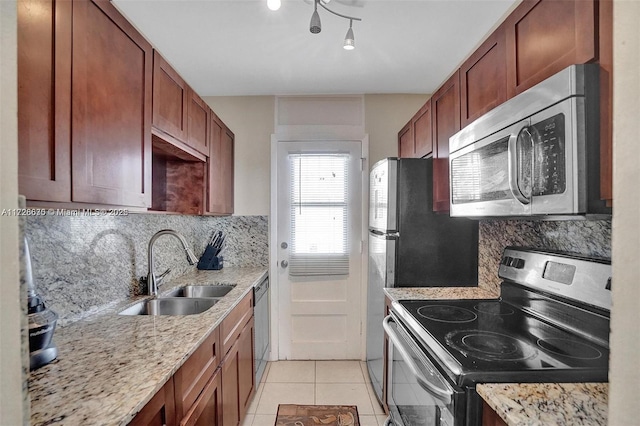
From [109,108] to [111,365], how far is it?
888mm

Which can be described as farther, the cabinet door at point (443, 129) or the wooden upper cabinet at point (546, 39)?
the cabinet door at point (443, 129)

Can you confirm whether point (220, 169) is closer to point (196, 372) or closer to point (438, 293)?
point (196, 372)

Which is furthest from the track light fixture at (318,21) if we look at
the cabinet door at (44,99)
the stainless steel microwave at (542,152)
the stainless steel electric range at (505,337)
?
the stainless steel electric range at (505,337)

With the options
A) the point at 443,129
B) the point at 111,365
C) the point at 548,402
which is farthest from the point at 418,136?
the point at 111,365

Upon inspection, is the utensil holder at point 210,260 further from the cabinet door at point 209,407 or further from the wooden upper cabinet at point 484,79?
the wooden upper cabinet at point 484,79

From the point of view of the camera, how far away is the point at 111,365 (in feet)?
3.41

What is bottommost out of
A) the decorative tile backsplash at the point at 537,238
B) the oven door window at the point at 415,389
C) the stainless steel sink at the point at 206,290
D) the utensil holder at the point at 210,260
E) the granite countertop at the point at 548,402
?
the oven door window at the point at 415,389

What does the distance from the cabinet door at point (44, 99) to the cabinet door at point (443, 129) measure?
5.55 ft

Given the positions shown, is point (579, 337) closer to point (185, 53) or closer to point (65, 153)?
point (65, 153)

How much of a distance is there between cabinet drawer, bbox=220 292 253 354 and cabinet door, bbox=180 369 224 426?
0.17m

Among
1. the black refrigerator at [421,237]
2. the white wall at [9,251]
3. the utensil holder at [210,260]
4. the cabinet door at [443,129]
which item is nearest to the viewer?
the white wall at [9,251]

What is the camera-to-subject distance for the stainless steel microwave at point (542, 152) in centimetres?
Result: 89

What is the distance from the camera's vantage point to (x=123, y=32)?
1.28 m

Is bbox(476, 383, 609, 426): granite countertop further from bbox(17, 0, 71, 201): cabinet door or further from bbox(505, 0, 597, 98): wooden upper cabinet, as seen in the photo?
bbox(17, 0, 71, 201): cabinet door
